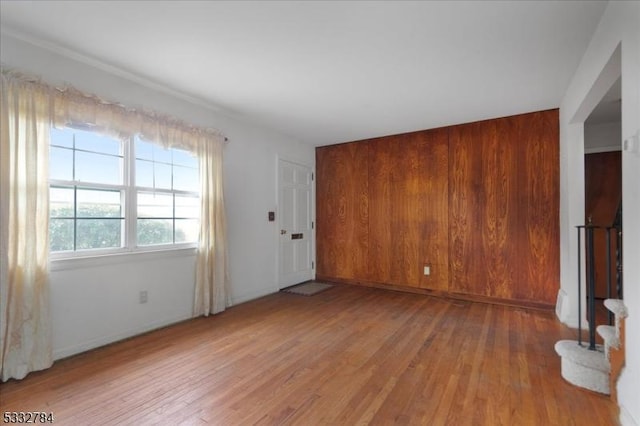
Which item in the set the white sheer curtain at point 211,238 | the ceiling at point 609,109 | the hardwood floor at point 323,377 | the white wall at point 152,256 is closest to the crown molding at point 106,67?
the white wall at point 152,256

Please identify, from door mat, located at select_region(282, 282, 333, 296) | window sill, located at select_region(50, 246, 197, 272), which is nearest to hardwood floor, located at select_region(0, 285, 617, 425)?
window sill, located at select_region(50, 246, 197, 272)

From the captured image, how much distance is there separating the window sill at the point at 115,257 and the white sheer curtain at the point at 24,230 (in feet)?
0.48

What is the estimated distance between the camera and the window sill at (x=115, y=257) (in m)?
2.43

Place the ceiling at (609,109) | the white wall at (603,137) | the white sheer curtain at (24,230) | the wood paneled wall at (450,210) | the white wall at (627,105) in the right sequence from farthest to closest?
the white wall at (603,137) → the wood paneled wall at (450,210) → the ceiling at (609,109) → the white sheer curtain at (24,230) → the white wall at (627,105)

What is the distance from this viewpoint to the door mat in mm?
4656

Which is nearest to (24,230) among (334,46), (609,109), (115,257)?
(115,257)

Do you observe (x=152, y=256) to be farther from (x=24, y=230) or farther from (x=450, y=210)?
(x=450, y=210)

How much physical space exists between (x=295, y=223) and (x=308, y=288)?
3.66ft

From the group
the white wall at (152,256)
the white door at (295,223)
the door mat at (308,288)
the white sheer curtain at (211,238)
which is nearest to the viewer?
the white wall at (152,256)

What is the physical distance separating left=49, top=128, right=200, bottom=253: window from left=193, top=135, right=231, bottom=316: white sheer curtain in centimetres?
16

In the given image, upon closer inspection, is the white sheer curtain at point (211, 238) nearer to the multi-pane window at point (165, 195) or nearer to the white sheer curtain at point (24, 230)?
the multi-pane window at point (165, 195)

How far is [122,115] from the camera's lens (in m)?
2.77

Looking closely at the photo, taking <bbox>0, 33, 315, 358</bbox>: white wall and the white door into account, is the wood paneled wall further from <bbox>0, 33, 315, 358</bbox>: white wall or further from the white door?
<bbox>0, 33, 315, 358</bbox>: white wall

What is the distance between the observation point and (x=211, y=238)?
3521mm
